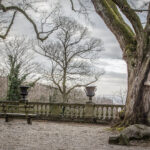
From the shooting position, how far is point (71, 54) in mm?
21391

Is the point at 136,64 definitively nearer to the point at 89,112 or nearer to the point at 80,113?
the point at 89,112

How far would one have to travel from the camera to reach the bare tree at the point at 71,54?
2116 centimetres

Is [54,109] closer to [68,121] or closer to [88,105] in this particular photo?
[68,121]

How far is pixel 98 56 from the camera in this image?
22.2 m

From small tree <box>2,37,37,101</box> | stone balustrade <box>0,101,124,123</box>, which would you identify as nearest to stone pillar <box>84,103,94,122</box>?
stone balustrade <box>0,101,124,123</box>

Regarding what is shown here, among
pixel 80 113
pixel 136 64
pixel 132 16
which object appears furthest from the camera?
pixel 80 113

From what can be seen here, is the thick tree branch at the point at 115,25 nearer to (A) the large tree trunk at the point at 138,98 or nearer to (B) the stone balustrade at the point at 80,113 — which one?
(A) the large tree trunk at the point at 138,98

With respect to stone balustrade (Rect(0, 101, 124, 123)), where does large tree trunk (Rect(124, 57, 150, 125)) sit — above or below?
above

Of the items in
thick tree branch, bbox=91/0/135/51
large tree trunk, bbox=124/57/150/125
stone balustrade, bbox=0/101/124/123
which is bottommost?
stone balustrade, bbox=0/101/124/123

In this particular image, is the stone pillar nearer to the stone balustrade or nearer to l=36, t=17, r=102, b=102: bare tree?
the stone balustrade

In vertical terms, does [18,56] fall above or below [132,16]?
above

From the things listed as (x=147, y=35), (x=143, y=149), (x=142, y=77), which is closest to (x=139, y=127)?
(x=143, y=149)

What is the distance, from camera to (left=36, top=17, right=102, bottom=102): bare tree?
21.2 m

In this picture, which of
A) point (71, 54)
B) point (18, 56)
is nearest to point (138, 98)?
point (71, 54)
